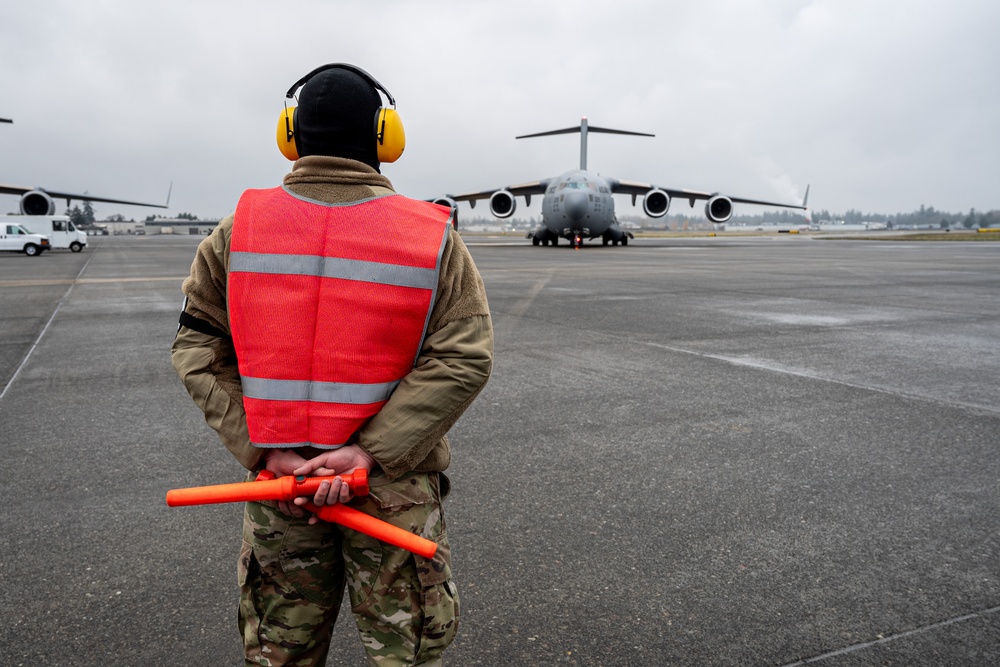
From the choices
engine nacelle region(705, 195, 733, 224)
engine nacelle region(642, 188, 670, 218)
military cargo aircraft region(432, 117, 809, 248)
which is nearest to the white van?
military cargo aircraft region(432, 117, 809, 248)

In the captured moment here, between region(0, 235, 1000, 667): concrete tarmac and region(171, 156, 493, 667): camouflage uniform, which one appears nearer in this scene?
region(171, 156, 493, 667): camouflage uniform

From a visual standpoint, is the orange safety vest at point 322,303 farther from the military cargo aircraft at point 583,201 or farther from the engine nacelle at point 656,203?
the engine nacelle at point 656,203

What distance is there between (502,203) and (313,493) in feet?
120

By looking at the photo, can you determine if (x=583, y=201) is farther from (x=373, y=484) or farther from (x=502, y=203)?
(x=373, y=484)

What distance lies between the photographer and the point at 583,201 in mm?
31078

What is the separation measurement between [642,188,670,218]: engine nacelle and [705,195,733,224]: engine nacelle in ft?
8.18

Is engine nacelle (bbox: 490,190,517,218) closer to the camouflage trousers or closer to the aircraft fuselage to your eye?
the aircraft fuselage

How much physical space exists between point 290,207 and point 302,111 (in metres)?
0.29

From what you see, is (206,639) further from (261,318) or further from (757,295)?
(757,295)

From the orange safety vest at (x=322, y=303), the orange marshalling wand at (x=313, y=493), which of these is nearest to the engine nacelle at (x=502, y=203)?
the orange safety vest at (x=322, y=303)

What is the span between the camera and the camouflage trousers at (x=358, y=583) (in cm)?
203

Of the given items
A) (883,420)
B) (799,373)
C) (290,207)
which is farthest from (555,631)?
(799,373)

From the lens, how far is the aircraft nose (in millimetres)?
31016

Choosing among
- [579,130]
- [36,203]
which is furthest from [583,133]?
[36,203]
